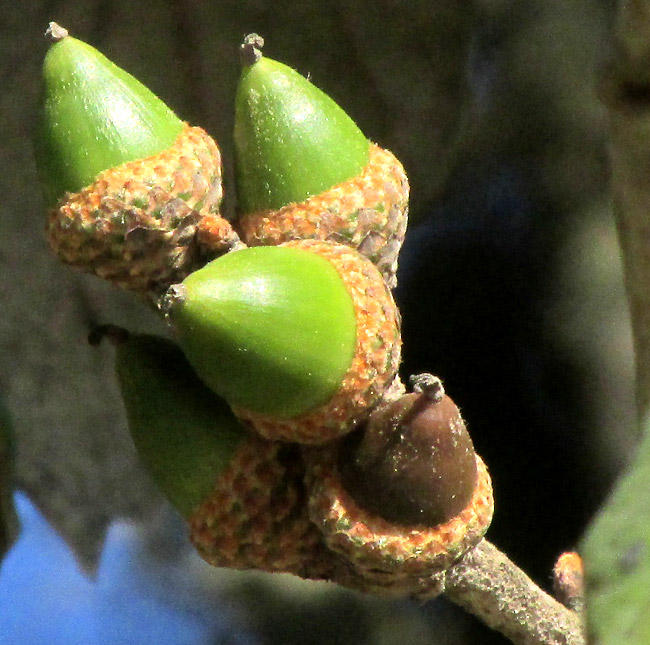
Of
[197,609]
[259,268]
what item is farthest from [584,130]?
[197,609]

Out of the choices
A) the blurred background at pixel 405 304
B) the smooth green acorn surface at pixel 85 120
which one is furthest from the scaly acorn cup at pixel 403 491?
the blurred background at pixel 405 304

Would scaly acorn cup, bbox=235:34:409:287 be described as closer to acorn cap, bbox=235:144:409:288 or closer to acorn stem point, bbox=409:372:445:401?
acorn cap, bbox=235:144:409:288

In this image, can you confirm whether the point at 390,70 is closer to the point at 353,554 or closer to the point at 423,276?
the point at 423,276

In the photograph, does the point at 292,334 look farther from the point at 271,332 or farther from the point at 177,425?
the point at 177,425

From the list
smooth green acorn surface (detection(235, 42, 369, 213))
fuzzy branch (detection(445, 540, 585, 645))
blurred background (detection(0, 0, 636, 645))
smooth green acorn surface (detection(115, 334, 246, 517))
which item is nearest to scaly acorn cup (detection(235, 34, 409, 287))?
smooth green acorn surface (detection(235, 42, 369, 213))

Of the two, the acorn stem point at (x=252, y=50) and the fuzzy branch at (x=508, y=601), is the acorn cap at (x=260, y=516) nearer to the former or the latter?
the fuzzy branch at (x=508, y=601)

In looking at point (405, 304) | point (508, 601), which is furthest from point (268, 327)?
point (405, 304)
